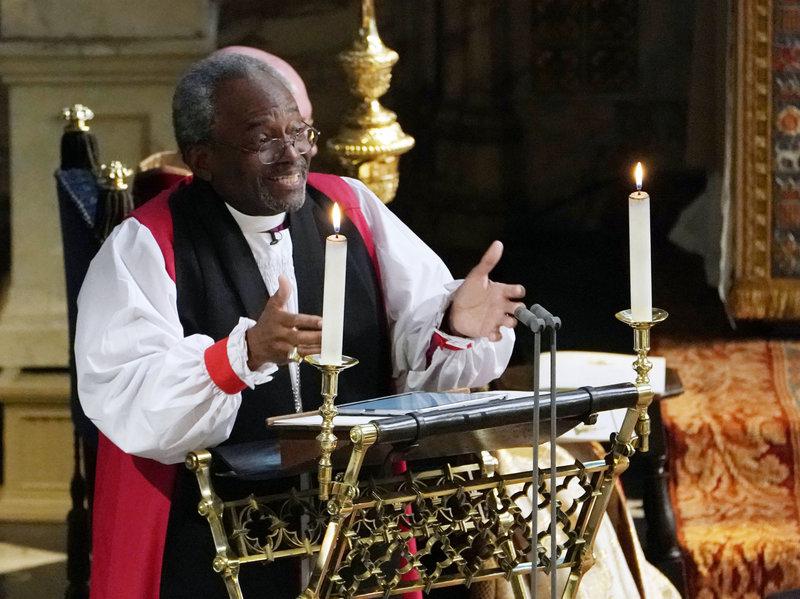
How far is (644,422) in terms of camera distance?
306cm

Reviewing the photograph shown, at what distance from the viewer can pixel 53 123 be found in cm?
604

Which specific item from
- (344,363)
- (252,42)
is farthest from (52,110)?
(344,363)

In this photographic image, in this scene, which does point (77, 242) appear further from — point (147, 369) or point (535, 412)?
point (535, 412)

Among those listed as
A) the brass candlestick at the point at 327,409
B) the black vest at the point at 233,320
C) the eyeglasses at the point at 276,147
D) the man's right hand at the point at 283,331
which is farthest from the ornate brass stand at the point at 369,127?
the brass candlestick at the point at 327,409

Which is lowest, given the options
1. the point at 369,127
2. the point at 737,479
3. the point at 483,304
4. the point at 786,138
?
the point at 737,479

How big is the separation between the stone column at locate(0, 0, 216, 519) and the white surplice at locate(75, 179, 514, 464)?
2445mm

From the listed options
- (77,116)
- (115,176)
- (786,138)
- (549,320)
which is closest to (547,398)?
(549,320)

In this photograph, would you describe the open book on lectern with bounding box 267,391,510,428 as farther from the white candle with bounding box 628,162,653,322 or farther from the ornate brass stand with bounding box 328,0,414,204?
the ornate brass stand with bounding box 328,0,414,204

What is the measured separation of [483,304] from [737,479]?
2.51 meters

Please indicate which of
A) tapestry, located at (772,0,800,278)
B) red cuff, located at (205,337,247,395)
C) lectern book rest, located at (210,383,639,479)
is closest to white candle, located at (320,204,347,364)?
lectern book rest, located at (210,383,639,479)

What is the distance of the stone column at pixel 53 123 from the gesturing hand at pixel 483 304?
293 cm

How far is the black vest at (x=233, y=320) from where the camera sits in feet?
11.3

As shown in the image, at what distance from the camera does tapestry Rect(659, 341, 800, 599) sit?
A: 5.14m

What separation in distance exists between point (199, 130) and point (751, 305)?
3245 millimetres
